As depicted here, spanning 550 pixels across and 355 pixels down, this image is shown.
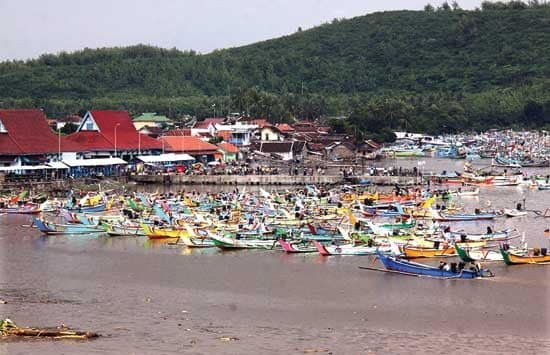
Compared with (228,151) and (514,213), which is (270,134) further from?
(514,213)

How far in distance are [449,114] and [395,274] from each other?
77336mm

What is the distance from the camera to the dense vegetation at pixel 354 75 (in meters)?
101

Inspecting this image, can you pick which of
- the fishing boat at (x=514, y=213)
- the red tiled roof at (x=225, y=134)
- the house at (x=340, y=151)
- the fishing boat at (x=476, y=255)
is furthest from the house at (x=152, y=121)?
the fishing boat at (x=476, y=255)

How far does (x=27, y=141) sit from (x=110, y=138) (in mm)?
6866

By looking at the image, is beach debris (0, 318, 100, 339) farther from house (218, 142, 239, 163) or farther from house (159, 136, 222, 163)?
house (218, 142, 239, 163)

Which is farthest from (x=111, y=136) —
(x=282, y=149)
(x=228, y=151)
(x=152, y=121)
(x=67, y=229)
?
(x=152, y=121)

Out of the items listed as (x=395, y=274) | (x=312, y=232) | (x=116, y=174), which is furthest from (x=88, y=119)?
(x=395, y=274)

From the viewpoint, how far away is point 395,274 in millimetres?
27344

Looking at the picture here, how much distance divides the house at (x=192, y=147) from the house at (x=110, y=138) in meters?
1.19

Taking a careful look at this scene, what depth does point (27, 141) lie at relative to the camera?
50719 mm

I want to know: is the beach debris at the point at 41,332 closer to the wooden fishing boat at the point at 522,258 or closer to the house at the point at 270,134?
the wooden fishing boat at the point at 522,258

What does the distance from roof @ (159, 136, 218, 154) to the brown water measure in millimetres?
28896

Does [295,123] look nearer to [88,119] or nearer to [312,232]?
[88,119]

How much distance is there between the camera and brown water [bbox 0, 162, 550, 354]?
20.7m
